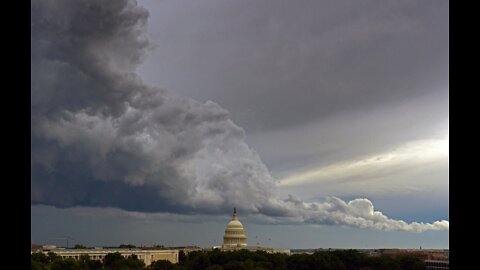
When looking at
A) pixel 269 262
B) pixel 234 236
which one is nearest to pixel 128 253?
pixel 234 236

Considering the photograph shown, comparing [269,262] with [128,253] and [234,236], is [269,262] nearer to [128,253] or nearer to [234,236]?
[128,253]

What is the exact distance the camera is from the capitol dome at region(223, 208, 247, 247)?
120 meters

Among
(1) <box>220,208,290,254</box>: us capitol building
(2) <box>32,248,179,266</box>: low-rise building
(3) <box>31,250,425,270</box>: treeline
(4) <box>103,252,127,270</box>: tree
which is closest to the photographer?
(3) <box>31,250,425,270</box>: treeline

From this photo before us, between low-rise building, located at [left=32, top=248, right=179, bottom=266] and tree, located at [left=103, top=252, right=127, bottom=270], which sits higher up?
tree, located at [left=103, top=252, right=127, bottom=270]

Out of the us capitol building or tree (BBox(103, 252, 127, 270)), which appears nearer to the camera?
tree (BBox(103, 252, 127, 270))

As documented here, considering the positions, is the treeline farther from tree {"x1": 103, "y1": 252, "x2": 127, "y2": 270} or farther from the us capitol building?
the us capitol building

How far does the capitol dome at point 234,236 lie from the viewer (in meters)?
120

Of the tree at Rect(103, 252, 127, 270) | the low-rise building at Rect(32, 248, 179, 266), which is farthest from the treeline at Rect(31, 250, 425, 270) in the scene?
the low-rise building at Rect(32, 248, 179, 266)

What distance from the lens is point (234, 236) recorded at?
12075 cm
